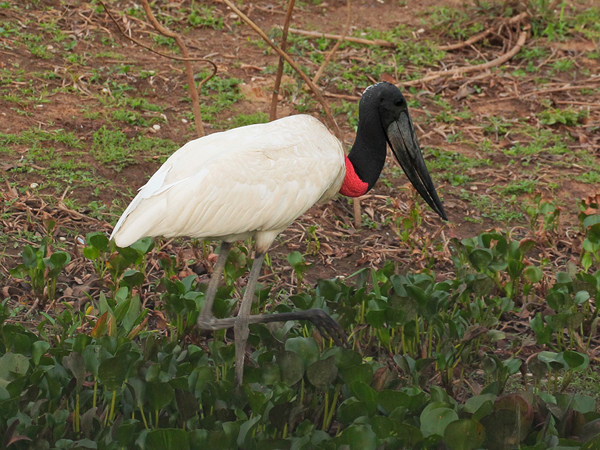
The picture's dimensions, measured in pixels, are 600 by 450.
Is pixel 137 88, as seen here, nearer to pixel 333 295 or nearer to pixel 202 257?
pixel 202 257

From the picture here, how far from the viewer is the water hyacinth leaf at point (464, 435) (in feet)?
8.91

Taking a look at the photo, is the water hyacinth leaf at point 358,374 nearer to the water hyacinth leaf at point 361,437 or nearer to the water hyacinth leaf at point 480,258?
the water hyacinth leaf at point 361,437

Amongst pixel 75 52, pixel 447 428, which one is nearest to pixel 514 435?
pixel 447 428

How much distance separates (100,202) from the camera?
199 inches

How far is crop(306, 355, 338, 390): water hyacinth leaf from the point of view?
3084 millimetres

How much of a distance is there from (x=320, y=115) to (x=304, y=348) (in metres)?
3.37

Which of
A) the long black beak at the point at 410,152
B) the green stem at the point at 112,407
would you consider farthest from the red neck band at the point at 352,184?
the green stem at the point at 112,407

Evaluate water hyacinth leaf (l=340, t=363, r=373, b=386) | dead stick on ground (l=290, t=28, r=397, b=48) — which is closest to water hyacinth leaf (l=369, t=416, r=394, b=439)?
water hyacinth leaf (l=340, t=363, r=373, b=386)

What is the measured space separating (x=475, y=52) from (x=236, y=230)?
4.99 m

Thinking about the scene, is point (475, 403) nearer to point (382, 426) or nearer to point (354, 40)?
point (382, 426)

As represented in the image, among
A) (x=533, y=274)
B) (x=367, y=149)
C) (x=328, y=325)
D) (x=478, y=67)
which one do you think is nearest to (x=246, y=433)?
(x=328, y=325)

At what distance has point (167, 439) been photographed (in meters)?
2.64

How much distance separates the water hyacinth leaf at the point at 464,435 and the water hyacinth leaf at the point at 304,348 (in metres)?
0.70

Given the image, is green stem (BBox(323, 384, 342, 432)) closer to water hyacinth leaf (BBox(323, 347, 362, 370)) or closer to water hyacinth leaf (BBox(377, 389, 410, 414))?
water hyacinth leaf (BBox(323, 347, 362, 370))
